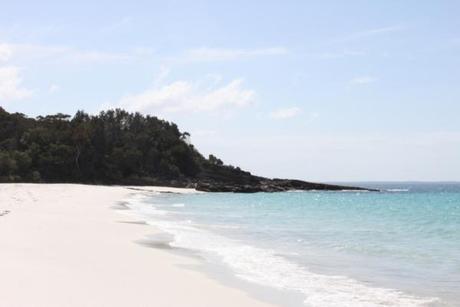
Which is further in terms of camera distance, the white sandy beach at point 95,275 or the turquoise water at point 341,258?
the turquoise water at point 341,258

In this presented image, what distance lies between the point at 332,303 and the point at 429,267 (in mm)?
6635

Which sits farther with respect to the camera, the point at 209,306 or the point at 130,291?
the point at 130,291

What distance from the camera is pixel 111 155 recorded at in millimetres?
105000

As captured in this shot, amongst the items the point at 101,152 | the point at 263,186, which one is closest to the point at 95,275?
the point at 101,152

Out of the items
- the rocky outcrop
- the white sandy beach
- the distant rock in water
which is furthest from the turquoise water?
the rocky outcrop

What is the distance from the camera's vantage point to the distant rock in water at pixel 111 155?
94625mm

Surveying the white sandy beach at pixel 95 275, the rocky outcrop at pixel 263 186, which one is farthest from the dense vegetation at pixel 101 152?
the white sandy beach at pixel 95 275

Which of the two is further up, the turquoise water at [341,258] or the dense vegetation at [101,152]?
the dense vegetation at [101,152]

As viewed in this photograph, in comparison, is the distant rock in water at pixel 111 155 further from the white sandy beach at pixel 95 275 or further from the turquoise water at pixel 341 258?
the white sandy beach at pixel 95 275

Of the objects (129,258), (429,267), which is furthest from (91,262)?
(429,267)

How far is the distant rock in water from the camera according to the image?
9462cm

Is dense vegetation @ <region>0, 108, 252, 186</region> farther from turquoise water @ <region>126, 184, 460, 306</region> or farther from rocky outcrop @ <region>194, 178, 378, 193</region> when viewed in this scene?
turquoise water @ <region>126, 184, 460, 306</region>

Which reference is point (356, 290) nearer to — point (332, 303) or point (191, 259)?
point (332, 303)

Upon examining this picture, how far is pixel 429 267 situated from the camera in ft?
53.6
